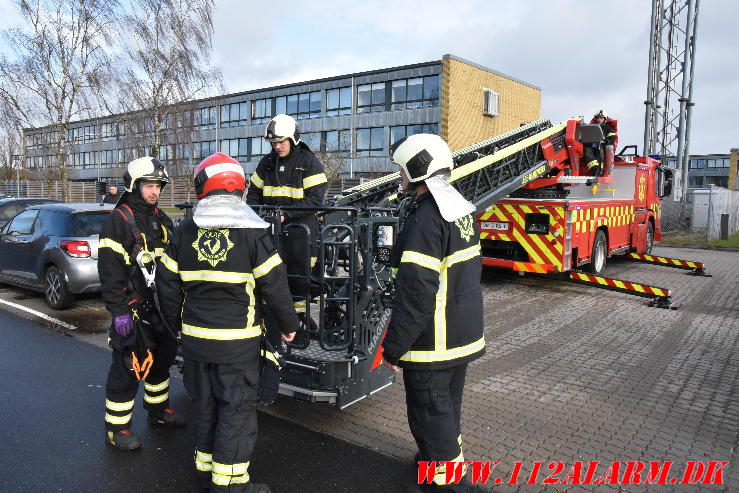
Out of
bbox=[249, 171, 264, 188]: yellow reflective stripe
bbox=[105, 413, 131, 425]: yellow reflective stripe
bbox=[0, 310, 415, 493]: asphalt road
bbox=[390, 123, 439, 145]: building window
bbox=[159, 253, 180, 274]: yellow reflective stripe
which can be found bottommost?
bbox=[0, 310, 415, 493]: asphalt road

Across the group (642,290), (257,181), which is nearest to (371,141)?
(642,290)

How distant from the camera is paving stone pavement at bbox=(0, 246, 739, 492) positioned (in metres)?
3.74

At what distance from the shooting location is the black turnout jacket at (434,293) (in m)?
2.72

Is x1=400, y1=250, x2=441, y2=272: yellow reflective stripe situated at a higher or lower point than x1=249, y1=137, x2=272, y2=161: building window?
lower

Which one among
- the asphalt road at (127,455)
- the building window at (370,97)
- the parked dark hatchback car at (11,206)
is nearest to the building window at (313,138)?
the building window at (370,97)

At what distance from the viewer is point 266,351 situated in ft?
10.5

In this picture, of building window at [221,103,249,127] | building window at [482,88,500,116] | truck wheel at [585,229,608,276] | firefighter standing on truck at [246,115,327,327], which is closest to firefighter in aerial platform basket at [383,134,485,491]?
firefighter standing on truck at [246,115,327,327]

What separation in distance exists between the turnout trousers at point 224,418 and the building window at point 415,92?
31.2 metres

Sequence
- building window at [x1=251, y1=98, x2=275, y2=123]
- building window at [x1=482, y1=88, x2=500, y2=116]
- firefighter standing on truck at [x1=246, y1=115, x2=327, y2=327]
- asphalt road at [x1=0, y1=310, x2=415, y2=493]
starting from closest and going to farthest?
asphalt road at [x1=0, y1=310, x2=415, y2=493], firefighter standing on truck at [x1=246, y1=115, x2=327, y2=327], building window at [x1=482, y1=88, x2=500, y2=116], building window at [x1=251, y1=98, x2=275, y2=123]

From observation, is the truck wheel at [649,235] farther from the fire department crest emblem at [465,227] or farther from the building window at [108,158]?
the building window at [108,158]

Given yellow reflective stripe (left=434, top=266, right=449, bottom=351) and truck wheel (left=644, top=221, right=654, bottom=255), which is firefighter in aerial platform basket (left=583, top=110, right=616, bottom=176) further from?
yellow reflective stripe (left=434, top=266, right=449, bottom=351)

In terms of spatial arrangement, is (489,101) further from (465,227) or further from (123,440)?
(123,440)

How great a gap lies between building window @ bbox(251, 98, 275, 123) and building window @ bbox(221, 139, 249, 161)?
211cm

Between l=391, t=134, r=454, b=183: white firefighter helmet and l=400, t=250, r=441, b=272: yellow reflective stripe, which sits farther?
l=391, t=134, r=454, b=183: white firefighter helmet
